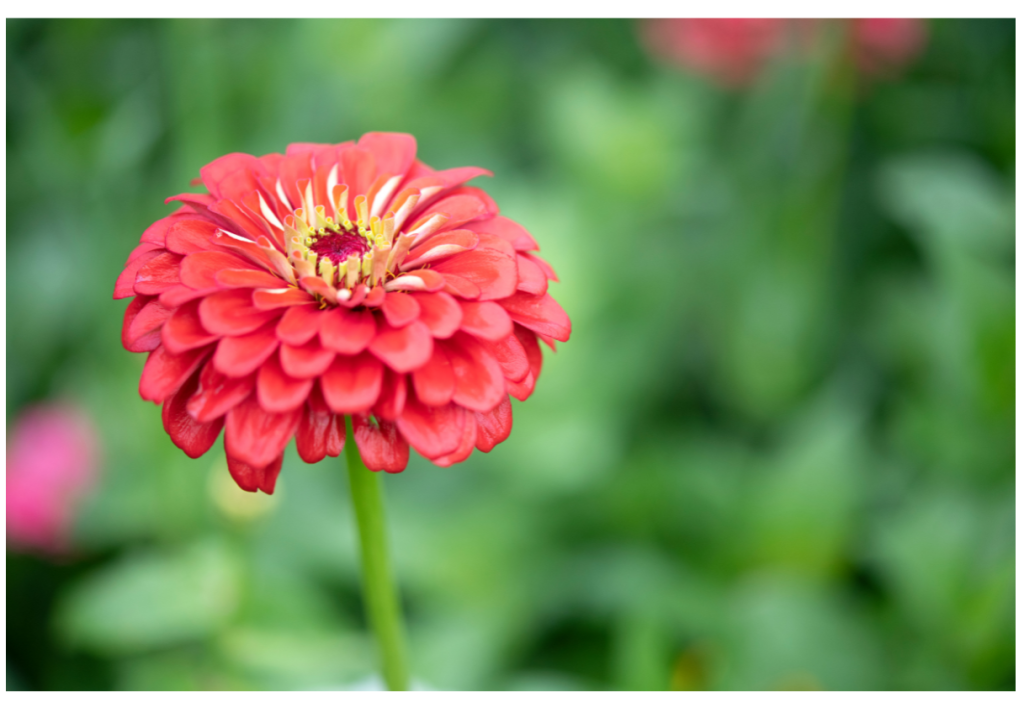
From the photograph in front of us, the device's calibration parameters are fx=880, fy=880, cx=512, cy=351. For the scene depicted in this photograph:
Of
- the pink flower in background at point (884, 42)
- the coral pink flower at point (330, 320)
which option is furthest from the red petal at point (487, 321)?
the pink flower in background at point (884, 42)

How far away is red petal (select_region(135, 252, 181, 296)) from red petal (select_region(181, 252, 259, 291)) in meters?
0.02

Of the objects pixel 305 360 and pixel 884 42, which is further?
pixel 884 42

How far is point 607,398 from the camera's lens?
3.52 ft

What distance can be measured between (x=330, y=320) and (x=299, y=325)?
1 centimetres

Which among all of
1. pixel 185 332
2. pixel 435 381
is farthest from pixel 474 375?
pixel 185 332

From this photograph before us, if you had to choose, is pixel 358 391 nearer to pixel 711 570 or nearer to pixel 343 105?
pixel 711 570

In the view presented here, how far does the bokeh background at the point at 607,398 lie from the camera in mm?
916

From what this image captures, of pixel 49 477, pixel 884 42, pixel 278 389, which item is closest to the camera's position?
pixel 278 389

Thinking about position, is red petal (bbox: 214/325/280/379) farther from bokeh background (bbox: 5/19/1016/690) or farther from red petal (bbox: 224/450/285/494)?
bokeh background (bbox: 5/19/1016/690)

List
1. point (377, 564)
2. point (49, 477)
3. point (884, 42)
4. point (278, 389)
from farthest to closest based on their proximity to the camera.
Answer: point (884, 42) < point (49, 477) < point (377, 564) < point (278, 389)

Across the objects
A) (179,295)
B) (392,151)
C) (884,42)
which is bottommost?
(179,295)

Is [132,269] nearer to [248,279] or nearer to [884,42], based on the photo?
[248,279]

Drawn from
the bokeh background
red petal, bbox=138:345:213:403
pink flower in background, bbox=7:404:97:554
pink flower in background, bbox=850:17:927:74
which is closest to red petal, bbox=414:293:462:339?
red petal, bbox=138:345:213:403

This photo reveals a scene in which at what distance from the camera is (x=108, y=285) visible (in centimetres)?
99
